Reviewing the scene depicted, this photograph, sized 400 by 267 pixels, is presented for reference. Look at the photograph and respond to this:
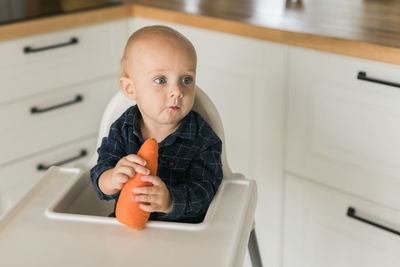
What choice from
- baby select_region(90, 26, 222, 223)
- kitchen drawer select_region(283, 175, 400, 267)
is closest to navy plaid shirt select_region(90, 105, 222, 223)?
baby select_region(90, 26, 222, 223)

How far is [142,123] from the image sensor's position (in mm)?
1058

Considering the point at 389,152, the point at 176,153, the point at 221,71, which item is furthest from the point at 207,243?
the point at 221,71

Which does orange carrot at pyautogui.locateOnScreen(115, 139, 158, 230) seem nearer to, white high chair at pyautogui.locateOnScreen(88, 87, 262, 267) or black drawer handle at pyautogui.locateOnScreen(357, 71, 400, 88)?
white high chair at pyautogui.locateOnScreen(88, 87, 262, 267)

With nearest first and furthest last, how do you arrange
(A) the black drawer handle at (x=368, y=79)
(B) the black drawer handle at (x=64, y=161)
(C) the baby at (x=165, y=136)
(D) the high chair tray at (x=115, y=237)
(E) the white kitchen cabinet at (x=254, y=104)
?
(D) the high chair tray at (x=115, y=237) < (C) the baby at (x=165, y=136) < (A) the black drawer handle at (x=368, y=79) < (E) the white kitchen cabinet at (x=254, y=104) < (B) the black drawer handle at (x=64, y=161)

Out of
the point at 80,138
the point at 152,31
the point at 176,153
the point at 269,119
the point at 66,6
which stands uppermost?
the point at 152,31

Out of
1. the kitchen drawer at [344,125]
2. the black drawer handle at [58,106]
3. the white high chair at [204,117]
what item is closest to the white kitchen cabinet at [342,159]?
the kitchen drawer at [344,125]

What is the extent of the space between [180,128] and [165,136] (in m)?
0.04

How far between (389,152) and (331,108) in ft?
0.57

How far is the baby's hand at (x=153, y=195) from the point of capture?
83cm

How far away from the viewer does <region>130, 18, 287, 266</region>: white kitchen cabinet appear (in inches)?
56.4

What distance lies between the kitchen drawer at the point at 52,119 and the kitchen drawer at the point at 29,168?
23mm

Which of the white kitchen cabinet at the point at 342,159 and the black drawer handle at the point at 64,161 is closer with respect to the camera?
the white kitchen cabinet at the point at 342,159

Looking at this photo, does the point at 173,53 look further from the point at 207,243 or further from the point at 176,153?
the point at 207,243

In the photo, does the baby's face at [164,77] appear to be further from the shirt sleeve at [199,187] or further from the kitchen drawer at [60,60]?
the kitchen drawer at [60,60]
